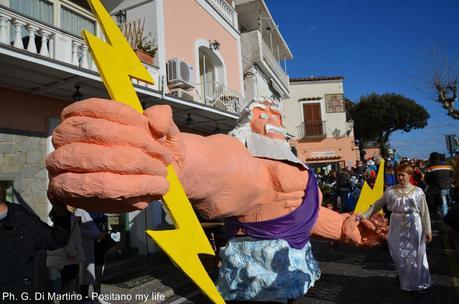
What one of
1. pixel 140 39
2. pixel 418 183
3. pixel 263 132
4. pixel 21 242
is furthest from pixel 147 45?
pixel 418 183

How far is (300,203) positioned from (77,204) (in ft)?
4.45

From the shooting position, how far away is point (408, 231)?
366cm

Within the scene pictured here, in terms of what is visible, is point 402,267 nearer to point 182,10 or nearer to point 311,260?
point 311,260

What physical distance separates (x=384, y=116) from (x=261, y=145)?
106ft

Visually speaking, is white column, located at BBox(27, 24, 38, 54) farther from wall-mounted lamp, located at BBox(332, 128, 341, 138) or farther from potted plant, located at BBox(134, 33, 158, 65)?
wall-mounted lamp, located at BBox(332, 128, 341, 138)

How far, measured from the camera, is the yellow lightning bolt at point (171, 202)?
117 cm

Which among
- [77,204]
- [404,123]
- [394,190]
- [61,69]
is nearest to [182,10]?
[61,69]

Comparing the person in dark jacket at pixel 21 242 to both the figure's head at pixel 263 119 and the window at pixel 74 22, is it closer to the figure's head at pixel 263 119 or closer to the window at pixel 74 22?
the figure's head at pixel 263 119

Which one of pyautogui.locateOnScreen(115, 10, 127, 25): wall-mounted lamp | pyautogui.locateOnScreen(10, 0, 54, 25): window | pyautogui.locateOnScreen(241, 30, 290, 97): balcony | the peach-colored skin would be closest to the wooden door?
pyautogui.locateOnScreen(241, 30, 290, 97): balcony

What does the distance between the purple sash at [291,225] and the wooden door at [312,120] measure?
19.9m

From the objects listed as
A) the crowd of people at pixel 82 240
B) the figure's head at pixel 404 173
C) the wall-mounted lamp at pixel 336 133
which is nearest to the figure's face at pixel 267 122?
the crowd of people at pixel 82 240

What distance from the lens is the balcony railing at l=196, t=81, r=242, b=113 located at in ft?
27.8

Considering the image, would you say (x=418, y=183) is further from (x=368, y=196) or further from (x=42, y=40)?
(x=42, y=40)

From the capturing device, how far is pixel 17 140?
4820 millimetres
